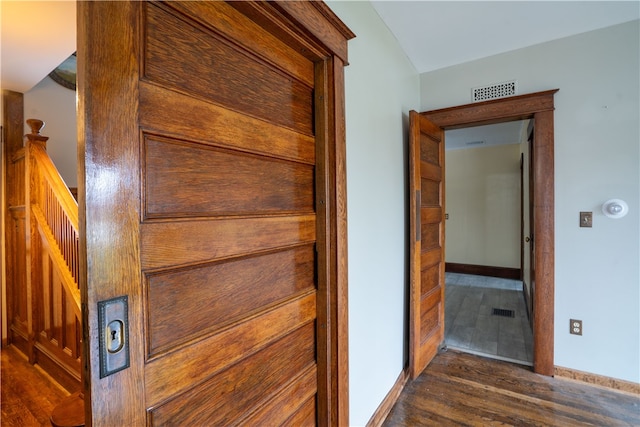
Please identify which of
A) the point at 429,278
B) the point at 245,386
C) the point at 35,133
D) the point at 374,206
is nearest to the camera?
the point at 245,386

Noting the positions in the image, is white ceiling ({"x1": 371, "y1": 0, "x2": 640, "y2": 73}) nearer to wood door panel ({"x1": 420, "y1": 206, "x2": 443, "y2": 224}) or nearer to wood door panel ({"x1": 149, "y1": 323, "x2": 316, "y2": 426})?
wood door panel ({"x1": 420, "y1": 206, "x2": 443, "y2": 224})

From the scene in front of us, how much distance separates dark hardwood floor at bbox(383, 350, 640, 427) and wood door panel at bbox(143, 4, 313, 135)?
1937 mm

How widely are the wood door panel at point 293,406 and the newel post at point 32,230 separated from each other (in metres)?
2.50

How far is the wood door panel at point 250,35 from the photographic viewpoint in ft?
2.73

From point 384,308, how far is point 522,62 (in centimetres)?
221

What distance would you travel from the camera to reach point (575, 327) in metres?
2.24

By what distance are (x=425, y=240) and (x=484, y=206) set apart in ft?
12.8

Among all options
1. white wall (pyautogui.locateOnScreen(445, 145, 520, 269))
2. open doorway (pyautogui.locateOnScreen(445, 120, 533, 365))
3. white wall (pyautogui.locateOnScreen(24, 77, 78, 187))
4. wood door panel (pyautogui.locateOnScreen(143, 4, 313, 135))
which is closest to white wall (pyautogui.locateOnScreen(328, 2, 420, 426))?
wood door panel (pyautogui.locateOnScreen(143, 4, 313, 135))

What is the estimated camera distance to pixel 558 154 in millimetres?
2273

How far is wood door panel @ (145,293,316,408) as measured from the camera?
28.6 inches

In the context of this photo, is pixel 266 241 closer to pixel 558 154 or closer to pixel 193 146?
pixel 193 146

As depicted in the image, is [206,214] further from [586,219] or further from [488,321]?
[488,321]

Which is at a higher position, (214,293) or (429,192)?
(429,192)

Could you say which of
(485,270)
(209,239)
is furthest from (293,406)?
(485,270)
